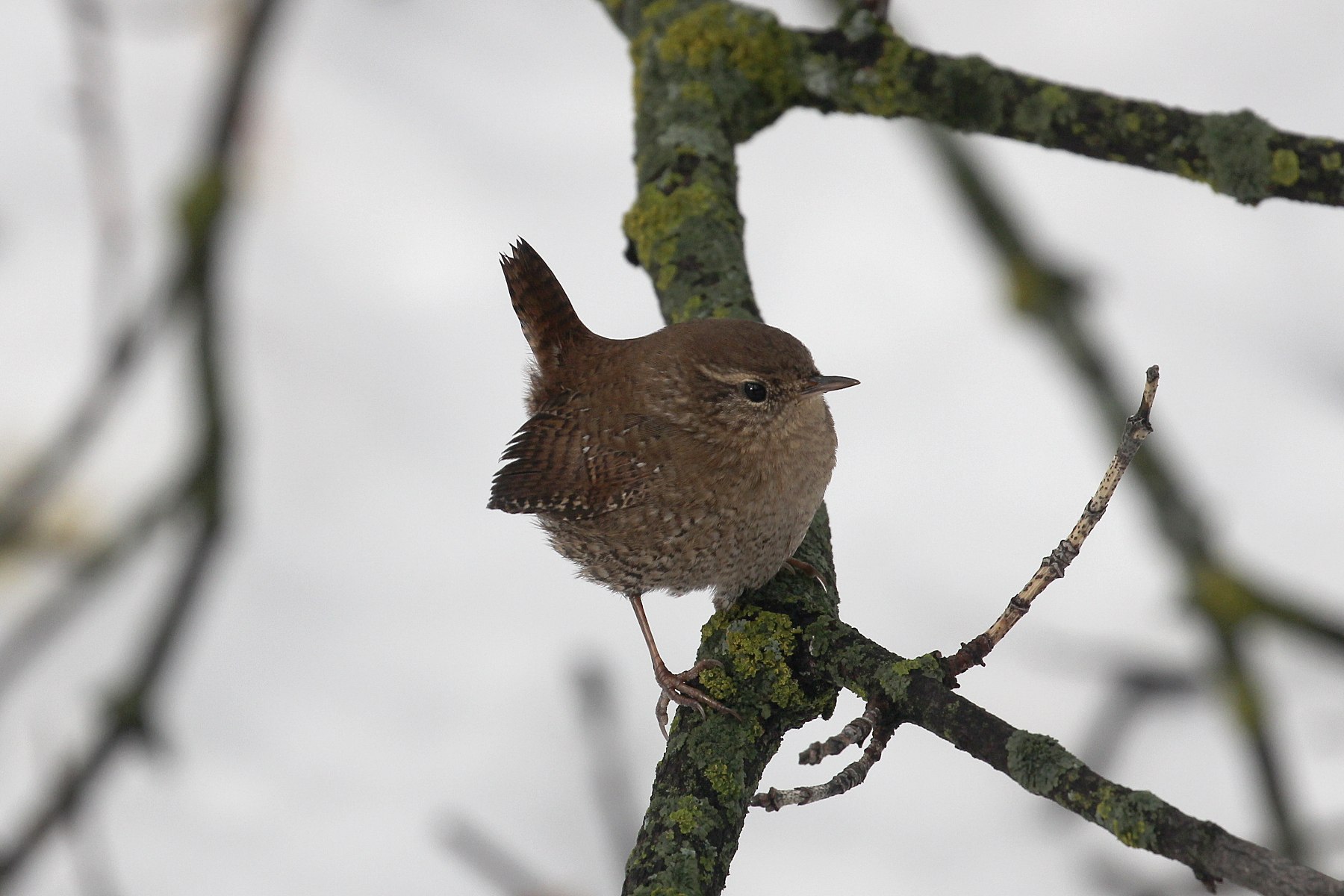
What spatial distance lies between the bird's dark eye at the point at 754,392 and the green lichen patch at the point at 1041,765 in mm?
1228

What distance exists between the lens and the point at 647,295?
5176 mm

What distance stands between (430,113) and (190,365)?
8.97 feet

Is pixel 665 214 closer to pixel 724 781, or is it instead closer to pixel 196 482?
pixel 724 781

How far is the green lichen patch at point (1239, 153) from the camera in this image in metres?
2.22

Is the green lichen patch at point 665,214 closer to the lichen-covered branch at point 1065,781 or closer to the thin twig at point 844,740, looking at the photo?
the lichen-covered branch at point 1065,781

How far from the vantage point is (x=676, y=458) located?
101 inches

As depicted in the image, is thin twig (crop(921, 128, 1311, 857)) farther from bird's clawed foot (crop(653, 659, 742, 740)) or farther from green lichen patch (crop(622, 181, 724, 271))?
bird's clawed foot (crop(653, 659, 742, 740))

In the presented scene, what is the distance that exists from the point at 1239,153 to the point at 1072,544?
3.55ft

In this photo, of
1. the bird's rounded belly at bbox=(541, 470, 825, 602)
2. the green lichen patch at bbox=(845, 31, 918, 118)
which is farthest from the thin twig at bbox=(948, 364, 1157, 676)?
the green lichen patch at bbox=(845, 31, 918, 118)

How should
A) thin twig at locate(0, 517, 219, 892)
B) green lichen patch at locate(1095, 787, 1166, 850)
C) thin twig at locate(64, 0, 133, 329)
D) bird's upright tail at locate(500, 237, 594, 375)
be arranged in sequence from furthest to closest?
1. thin twig at locate(64, 0, 133, 329)
2. thin twig at locate(0, 517, 219, 892)
3. bird's upright tail at locate(500, 237, 594, 375)
4. green lichen patch at locate(1095, 787, 1166, 850)

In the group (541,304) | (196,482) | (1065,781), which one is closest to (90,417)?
(196,482)

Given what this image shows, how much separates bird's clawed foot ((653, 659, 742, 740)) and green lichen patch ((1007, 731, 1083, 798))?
54 centimetres

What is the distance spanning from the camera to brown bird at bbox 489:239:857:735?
7.99ft

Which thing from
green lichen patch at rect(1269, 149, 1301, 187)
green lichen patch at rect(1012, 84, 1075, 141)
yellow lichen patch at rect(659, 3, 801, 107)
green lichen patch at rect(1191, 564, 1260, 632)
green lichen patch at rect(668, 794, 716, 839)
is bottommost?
green lichen patch at rect(668, 794, 716, 839)
